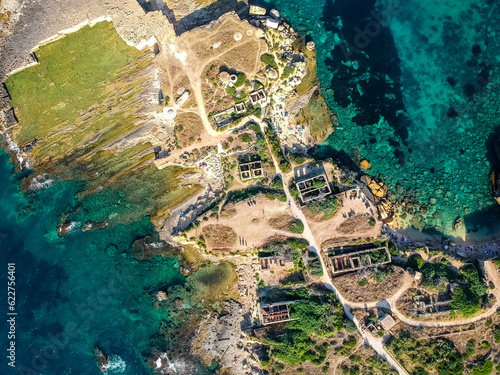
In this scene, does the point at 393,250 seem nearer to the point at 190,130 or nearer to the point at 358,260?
the point at 358,260

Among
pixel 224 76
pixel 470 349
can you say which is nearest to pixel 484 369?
pixel 470 349

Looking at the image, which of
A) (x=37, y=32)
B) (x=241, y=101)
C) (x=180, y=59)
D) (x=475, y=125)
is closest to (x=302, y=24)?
(x=241, y=101)

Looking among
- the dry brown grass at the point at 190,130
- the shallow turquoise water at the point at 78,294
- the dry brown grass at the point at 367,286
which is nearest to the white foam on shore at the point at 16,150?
the shallow turquoise water at the point at 78,294

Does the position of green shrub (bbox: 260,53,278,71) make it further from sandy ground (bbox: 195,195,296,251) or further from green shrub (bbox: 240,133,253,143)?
sandy ground (bbox: 195,195,296,251)

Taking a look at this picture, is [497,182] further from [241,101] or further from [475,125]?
[241,101]

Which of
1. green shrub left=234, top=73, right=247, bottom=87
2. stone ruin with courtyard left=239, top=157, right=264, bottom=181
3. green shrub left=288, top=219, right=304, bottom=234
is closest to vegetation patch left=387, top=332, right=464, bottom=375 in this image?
green shrub left=288, top=219, right=304, bottom=234

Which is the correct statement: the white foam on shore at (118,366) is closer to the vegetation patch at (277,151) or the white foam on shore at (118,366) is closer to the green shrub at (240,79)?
the vegetation patch at (277,151)
